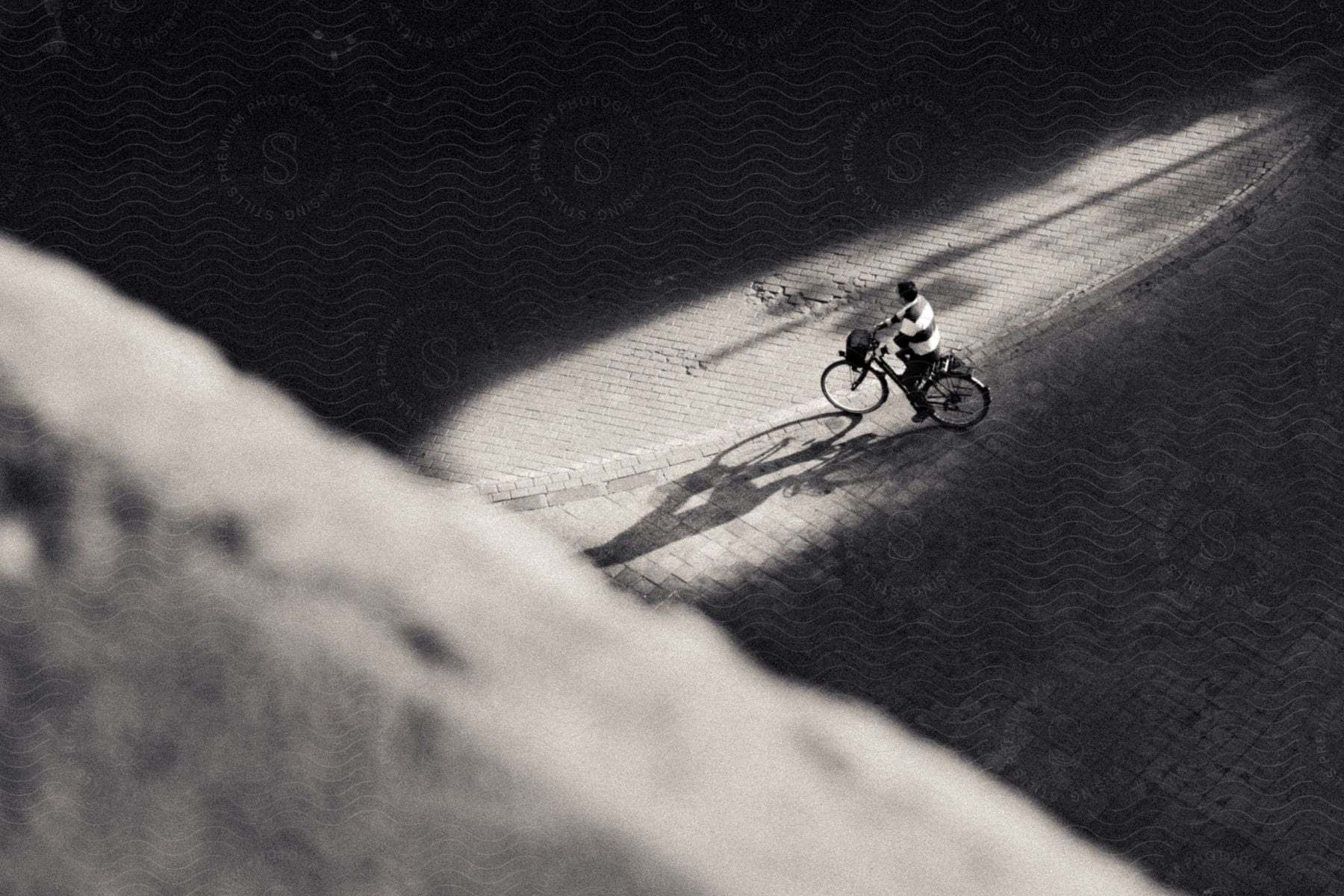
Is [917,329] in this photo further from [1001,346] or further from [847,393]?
[1001,346]

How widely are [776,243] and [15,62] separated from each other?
22.7 feet

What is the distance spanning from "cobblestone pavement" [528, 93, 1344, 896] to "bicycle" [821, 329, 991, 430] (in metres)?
0.14

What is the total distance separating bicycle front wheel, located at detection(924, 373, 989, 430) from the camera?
371 inches

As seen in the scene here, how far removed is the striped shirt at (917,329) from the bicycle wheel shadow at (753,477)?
0.73 metres

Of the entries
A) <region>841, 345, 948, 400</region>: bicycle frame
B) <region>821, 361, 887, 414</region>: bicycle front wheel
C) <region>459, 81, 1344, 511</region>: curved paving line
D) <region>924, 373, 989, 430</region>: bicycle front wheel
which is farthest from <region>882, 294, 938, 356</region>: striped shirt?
<region>459, 81, 1344, 511</region>: curved paving line

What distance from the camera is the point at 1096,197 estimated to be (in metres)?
10.9

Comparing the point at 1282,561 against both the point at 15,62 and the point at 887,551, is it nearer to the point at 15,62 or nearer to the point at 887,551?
the point at 887,551

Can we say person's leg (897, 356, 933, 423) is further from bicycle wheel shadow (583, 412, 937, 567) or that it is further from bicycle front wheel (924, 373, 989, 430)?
bicycle wheel shadow (583, 412, 937, 567)

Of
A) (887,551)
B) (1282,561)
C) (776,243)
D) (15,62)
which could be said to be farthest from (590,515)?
(15,62)

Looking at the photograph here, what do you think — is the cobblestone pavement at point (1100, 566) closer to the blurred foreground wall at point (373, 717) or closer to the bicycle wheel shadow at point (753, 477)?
the bicycle wheel shadow at point (753, 477)

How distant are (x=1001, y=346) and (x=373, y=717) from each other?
5641mm

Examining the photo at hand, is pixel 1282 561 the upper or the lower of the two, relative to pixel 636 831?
upper

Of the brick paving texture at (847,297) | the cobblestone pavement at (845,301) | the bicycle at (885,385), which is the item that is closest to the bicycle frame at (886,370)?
the bicycle at (885,385)

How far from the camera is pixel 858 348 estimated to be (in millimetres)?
9211
